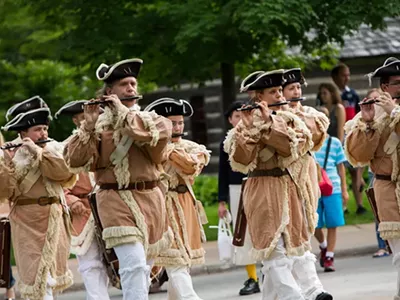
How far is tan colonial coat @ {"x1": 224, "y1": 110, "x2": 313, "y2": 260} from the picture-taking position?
37.5 feet

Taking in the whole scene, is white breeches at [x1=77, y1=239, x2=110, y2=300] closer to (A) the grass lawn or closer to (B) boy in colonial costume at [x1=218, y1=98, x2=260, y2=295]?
(B) boy in colonial costume at [x1=218, y1=98, x2=260, y2=295]

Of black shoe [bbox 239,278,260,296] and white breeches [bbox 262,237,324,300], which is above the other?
white breeches [bbox 262,237,324,300]

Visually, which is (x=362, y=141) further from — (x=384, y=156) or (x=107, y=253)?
(x=107, y=253)

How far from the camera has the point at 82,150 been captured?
34.9 ft

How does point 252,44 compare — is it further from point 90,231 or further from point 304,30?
point 90,231

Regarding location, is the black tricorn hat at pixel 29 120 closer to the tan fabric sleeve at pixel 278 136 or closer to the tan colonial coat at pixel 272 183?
the tan colonial coat at pixel 272 183

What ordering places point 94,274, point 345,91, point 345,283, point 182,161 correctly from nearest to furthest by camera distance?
point 94,274, point 182,161, point 345,283, point 345,91

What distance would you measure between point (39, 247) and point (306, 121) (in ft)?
8.94

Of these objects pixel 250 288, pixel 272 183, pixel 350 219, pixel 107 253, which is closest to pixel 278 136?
pixel 272 183

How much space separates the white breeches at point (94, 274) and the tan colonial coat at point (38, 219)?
0.42m

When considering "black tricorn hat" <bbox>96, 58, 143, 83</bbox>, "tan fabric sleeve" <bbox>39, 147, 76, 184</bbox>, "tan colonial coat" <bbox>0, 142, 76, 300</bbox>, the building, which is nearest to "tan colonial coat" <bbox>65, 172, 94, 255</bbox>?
"tan colonial coat" <bbox>0, 142, 76, 300</bbox>

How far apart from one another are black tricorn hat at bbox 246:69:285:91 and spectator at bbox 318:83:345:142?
6543mm

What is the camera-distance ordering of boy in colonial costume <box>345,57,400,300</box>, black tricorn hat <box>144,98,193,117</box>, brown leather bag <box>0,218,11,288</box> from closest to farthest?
1. boy in colonial costume <box>345,57,400,300</box>
2. black tricorn hat <box>144,98,193,117</box>
3. brown leather bag <box>0,218,11,288</box>

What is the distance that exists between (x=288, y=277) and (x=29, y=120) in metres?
2.72
